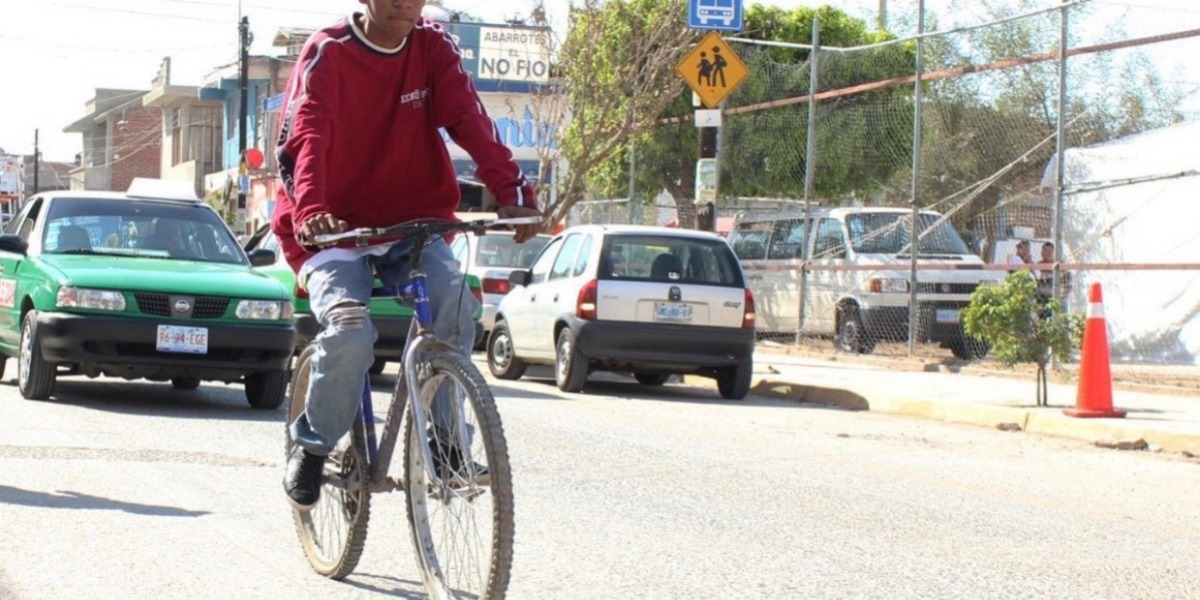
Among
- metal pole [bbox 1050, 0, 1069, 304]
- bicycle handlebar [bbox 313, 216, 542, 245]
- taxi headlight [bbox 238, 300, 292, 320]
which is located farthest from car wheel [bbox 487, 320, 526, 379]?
bicycle handlebar [bbox 313, 216, 542, 245]

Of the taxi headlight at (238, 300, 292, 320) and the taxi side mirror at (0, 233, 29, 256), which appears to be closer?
the taxi headlight at (238, 300, 292, 320)

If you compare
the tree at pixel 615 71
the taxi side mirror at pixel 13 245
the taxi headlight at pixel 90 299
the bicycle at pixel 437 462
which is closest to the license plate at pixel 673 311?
the taxi headlight at pixel 90 299

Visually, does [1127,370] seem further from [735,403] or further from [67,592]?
[67,592]

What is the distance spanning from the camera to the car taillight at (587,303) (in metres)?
15.3

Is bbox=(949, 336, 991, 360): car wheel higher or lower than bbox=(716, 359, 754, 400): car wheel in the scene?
higher

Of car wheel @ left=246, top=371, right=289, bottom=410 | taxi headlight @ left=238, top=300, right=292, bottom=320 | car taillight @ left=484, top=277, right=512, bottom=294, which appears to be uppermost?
car taillight @ left=484, top=277, right=512, bottom=294

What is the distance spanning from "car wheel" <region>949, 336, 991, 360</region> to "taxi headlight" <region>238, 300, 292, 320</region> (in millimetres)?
9088

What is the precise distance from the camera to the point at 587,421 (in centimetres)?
1224

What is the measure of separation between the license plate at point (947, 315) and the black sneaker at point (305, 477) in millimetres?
14854

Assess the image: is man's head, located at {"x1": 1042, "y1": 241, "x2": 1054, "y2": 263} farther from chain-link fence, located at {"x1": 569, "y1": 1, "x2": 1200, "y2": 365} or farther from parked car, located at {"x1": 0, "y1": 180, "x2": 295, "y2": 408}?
parked car, located at {"x1": 0, "y1": 180, "x2": 295, "y2": 408}

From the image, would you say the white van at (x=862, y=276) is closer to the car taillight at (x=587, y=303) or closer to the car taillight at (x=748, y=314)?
the car taillight at (x=748, y=314)

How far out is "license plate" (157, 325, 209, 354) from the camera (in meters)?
11.5

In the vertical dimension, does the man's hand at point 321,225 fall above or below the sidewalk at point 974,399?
above

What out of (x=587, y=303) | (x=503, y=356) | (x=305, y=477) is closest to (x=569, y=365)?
(x=587, y=303)
